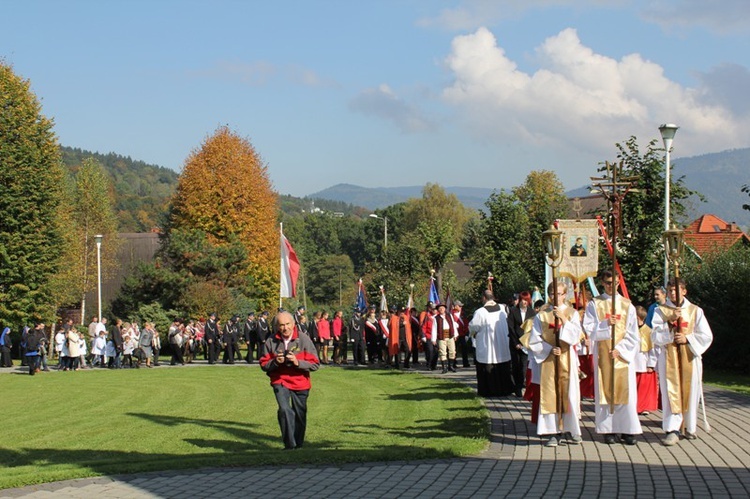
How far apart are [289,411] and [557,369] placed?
336cm

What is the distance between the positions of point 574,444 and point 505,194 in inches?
1273

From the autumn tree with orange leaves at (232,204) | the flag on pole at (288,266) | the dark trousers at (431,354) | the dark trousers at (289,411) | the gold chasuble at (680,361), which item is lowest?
the dark trousers at (431,354)

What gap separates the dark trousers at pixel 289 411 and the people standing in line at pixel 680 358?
14.6 ft

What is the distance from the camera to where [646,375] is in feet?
46.5

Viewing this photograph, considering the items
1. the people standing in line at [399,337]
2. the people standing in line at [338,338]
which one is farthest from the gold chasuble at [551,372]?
the people standing in line at [338,338]

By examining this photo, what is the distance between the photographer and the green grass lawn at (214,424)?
1080cm

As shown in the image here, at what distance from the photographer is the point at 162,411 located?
59.9 ft

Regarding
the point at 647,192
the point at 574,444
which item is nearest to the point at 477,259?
the point at 647,192

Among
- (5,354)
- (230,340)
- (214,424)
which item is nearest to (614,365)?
(214,424)

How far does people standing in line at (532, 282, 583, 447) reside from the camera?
37.5ft

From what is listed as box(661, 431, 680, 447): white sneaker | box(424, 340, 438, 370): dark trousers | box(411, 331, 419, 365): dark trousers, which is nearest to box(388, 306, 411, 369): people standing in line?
box(411, 331, 419, 365): dark trousers

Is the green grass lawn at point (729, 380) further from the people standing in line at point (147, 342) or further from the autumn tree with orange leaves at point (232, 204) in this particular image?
the autumn tree with orange leaves at point (232, 204)

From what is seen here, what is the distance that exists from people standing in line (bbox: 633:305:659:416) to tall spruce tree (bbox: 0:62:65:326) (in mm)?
34224

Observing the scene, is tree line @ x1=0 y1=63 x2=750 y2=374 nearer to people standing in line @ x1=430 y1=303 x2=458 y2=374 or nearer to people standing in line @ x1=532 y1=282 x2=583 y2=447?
people standing in line @ x1=430 y1=303 x2=458 y2=374
